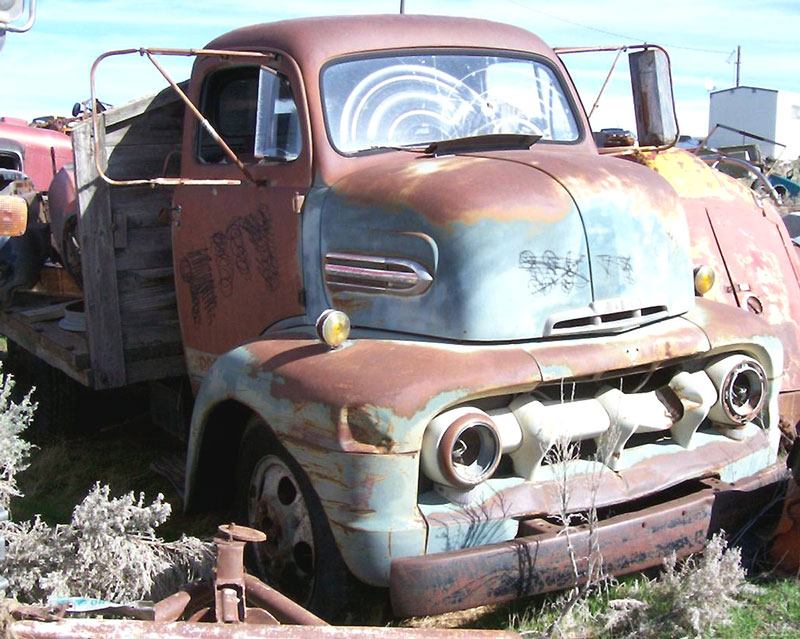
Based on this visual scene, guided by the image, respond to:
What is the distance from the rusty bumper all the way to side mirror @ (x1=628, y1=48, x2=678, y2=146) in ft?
5.77

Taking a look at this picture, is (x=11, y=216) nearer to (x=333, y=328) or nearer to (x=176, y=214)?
(x=333, y=328)

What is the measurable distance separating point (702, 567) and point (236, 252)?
→ 2.32 meters

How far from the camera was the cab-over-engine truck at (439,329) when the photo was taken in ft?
10.9

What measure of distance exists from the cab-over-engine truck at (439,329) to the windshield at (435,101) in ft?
0.03

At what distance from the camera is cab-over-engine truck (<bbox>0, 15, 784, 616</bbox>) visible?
3.33 metres

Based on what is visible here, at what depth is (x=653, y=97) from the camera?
4762 millimetres

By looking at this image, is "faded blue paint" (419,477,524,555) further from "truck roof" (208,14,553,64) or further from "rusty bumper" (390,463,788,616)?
"truck roof" (208,14,553,64)

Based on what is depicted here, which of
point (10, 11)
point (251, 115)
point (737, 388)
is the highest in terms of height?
point (10, 11)

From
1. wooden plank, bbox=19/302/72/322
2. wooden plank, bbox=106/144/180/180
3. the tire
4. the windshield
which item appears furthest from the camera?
wooden plank, bbox=19/302/72/322

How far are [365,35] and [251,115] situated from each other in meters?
0.68

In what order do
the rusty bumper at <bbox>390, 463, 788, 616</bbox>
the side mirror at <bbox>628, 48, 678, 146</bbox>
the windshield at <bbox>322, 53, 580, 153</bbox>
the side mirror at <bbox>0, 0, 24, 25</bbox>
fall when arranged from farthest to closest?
the side mirror at <bbox>628, 48, 678, 146</bbox>
the windshield at <bbox>322, 53, 580, 153</bbox>
the rusty bumper at <bbox>390, 463, 788, 616</bbox>
the side mirror at <bbox>0, 0, 24, 25</bbox>

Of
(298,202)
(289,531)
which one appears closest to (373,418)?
(289,531)

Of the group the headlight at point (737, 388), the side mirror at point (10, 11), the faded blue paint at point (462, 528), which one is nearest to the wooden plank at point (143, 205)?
the side mirror at point (10, 11)

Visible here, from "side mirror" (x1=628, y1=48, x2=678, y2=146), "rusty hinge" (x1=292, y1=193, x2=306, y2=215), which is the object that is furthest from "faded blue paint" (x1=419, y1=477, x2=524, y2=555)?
"side mirror" (x1=628, y1=48, x2=678, y2=146)
